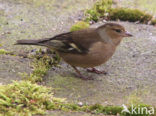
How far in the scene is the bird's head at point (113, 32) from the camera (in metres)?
3.79

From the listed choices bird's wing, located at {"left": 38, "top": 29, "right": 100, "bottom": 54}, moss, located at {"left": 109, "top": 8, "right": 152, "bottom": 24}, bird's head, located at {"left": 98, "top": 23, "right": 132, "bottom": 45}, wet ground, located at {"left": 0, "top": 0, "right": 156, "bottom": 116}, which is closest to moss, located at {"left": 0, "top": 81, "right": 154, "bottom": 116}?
wet ground, located at {"left": 0, "top": 0, "right": 156, "bottom": 116}

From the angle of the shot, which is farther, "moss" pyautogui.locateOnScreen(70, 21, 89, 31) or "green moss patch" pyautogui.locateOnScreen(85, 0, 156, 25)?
"green moss patch" pyautogui.locateOnScreen(85, 0, 156, 25)

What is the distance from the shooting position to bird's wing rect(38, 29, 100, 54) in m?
3.57

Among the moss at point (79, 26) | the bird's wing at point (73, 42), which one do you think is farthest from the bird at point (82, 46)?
the moss at point (79, 26)

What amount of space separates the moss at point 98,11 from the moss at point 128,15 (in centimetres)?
10

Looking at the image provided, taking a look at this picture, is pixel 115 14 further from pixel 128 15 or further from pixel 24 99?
pixel 24 99

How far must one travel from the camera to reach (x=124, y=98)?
9.23ft

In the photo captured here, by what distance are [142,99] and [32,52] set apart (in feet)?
4.64

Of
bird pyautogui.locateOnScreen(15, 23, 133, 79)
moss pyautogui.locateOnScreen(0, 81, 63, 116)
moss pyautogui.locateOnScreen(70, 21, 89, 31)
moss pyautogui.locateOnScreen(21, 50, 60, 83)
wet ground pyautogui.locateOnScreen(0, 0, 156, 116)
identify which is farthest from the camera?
moss pyautogui.locateOnScreen(70, 21, 89, 31)

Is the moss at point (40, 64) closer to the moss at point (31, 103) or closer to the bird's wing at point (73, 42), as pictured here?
the bird's wing at point (73, 42)

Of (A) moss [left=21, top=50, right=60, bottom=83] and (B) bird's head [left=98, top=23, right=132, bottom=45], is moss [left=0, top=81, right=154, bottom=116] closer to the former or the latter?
(A) moss [left=21, top=50, right=60, bottom=83]

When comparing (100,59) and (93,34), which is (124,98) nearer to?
(100,59)

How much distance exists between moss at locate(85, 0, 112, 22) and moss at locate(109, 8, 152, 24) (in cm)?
10

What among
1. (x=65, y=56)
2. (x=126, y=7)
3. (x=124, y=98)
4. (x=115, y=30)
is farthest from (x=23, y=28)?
(x=124, y=98)
